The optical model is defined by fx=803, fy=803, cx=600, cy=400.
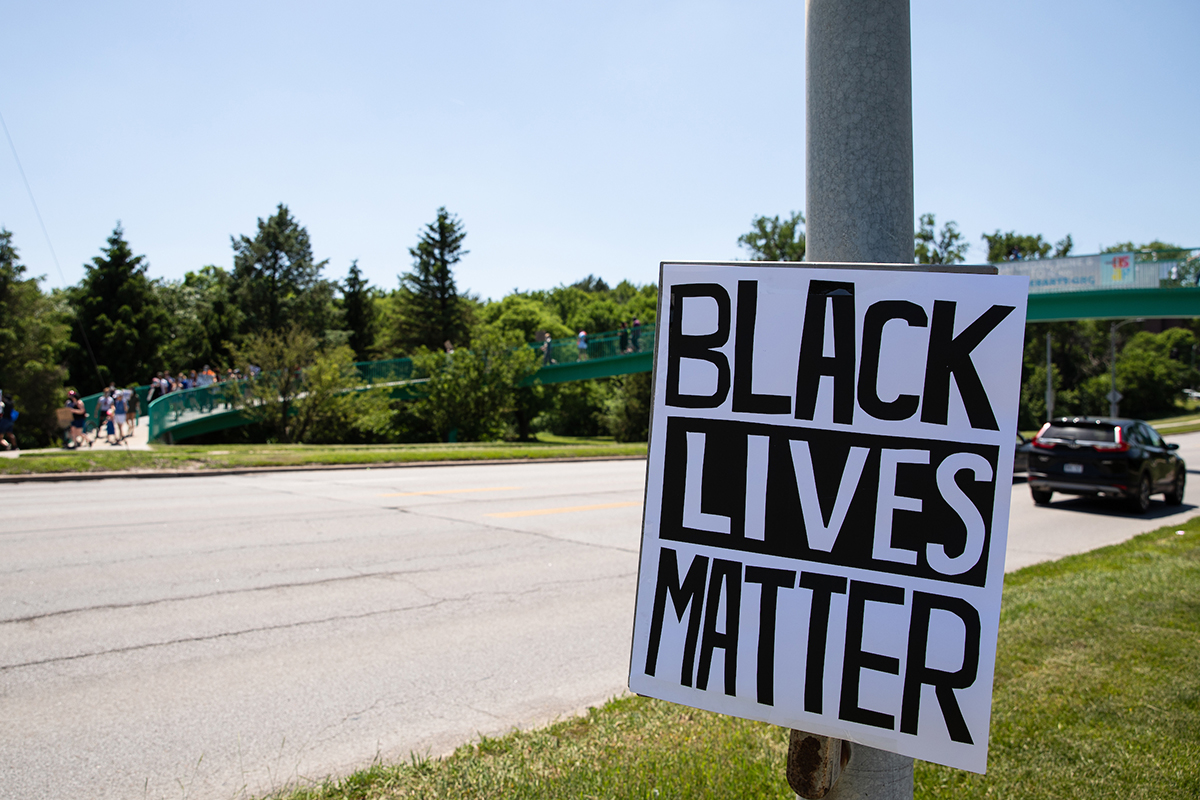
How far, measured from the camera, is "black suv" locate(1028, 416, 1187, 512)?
14242 millimetres

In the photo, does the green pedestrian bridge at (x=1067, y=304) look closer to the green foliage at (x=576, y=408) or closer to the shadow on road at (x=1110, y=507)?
the shadow on road at (x=1110, y=507)

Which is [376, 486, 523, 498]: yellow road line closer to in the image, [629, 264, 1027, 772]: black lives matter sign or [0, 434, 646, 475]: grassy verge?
[0, 434, 646, 475]: grassy verge

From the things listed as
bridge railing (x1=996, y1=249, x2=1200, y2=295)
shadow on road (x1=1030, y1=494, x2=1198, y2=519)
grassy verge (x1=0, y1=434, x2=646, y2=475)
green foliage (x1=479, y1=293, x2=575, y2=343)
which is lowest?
grassy verge (x1=0, y1=434, x2=646, y2=475)

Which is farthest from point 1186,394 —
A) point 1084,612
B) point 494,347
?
point 1084,612

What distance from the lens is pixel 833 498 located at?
1.90m

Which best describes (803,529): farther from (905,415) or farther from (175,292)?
(175,292)

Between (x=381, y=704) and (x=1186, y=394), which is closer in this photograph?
(x=381, y=704)

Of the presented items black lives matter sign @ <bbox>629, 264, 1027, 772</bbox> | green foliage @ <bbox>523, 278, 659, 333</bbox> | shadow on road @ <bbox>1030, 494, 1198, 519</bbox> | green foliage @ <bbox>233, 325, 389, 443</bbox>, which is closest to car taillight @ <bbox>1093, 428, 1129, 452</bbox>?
shadow on road @ <bbox>1030, 494, 1198, 519</bbox>

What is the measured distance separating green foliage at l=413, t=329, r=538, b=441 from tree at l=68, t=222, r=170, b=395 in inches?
1275

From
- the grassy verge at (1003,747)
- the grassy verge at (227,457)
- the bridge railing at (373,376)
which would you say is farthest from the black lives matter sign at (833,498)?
the bridge railing at (373,376)

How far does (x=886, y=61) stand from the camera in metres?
2.03

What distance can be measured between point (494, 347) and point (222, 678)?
32.8 metres

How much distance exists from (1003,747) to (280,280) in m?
71.7

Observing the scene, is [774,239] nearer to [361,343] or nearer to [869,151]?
[361,343]
